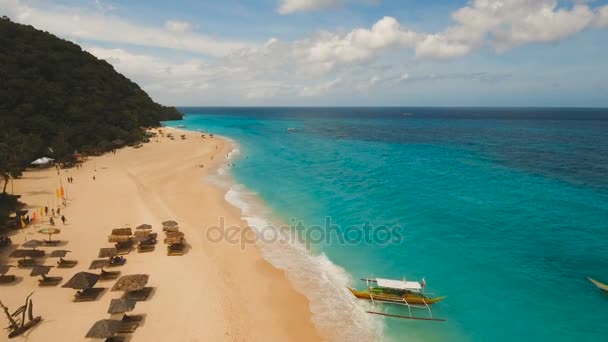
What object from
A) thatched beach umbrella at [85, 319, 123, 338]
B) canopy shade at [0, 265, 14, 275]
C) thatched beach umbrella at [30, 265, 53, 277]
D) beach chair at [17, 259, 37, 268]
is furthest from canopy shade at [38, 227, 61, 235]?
thatched beach umbrella at [85, 319, 123, 338]

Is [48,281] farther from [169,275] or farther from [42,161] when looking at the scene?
[42,161]

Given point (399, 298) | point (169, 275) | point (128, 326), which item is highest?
point (169, 275)

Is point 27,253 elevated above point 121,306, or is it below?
above

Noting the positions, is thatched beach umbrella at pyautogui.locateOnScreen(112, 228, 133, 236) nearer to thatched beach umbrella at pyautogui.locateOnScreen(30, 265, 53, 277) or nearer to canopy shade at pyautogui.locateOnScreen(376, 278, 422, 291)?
thatched beach umbrella at pyautogui.locateOnScreen(30, 265, 53, 277)

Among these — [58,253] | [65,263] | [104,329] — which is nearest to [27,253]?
[58,253]

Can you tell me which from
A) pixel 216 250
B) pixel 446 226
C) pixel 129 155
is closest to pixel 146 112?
pixel 129 155

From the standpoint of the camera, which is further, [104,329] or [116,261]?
[116,261]

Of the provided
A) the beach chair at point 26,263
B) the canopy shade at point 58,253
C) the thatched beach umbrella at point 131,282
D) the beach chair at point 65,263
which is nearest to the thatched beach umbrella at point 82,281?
the thatched beach umbrella at point 131,282
